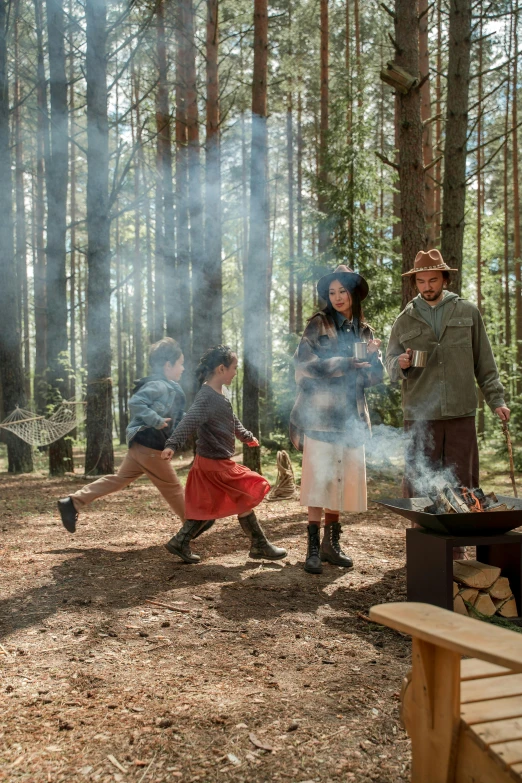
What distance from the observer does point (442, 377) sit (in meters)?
4.54

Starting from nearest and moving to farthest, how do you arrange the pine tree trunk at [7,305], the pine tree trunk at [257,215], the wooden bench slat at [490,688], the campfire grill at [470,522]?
the wooden bench slat at [490,688], the campfire grill at [470,522], the pine tree trunk at [257,215], the pine tree trunk at [7,305]

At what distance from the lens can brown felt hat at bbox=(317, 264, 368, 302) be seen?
15.6 feet

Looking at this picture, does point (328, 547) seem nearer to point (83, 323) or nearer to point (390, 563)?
point (390, 563)

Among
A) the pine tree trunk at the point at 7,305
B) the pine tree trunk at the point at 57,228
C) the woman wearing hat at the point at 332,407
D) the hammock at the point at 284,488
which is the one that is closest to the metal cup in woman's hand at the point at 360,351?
the woman wearing hat at the point at 332,407

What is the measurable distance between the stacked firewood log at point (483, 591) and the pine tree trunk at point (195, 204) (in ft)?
25.9

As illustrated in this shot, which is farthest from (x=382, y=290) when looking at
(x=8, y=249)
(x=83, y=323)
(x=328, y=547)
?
(x=83, y=323)

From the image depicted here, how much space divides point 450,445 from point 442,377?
48cm

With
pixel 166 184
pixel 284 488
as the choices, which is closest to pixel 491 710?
pixel 284 488

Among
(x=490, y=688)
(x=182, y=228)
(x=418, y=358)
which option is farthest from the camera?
(x=182, y=228)

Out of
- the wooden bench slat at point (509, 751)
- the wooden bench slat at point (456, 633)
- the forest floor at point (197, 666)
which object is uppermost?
the wooden bench slat at point (456, 633)

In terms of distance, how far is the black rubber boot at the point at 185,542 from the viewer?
507cm

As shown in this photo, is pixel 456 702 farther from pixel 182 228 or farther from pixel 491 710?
pixel 182 228

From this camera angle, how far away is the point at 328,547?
16.5 feet

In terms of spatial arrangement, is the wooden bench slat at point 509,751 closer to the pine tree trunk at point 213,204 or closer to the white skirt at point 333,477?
the white skirt at point 333,477
